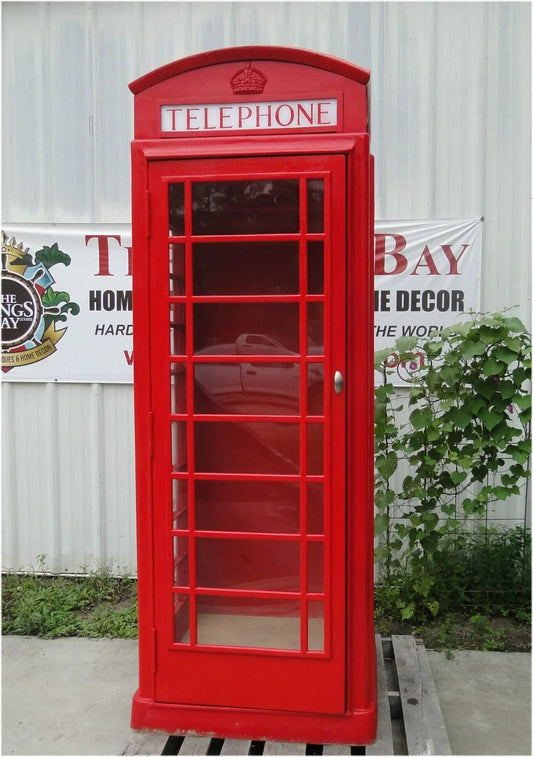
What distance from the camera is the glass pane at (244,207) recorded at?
2.60 meters

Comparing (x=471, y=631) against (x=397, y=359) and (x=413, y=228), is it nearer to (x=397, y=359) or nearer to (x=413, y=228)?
(x=397, y=359)

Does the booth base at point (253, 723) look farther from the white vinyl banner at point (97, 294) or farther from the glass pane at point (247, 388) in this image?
the white vinyl banner at point (97, 294)

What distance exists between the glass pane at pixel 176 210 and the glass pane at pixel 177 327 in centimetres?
29

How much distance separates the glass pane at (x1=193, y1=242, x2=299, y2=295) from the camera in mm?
2691

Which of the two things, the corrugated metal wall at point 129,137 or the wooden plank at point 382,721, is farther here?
the corrugated metal wall at point 129,137

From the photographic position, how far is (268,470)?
2826 mm

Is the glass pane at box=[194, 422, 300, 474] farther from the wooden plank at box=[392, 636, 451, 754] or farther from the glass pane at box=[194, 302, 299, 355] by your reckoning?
the wooden plank at box=[392, 636, 451, 754]

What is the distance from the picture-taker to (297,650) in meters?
2.69

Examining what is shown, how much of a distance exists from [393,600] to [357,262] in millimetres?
2211

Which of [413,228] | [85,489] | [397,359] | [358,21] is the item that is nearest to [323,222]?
[397,359]

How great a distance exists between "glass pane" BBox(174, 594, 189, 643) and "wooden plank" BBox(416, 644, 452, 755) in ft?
3.46

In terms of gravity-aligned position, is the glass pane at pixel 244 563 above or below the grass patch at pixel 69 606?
above

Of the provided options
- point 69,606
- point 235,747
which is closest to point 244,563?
point 235,747

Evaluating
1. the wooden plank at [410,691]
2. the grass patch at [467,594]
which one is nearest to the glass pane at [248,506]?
the wooden plank at [410,691]
